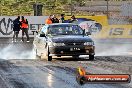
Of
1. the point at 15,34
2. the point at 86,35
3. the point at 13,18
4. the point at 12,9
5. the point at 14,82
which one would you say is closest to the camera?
the point at 14,82

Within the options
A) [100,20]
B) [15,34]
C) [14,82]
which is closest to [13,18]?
[15,34]

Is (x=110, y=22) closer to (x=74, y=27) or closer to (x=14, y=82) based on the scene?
(x=74, y=27)

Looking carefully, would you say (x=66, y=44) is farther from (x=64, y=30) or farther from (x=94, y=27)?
(x=94, y=27)

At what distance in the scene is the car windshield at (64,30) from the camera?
55.6ft

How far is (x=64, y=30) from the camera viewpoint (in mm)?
17047

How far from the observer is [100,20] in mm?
33469

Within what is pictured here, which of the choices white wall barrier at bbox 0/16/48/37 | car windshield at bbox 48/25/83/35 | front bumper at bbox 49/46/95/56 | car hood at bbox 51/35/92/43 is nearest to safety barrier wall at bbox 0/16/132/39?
white wall barrier at bbox 0/16/48/37

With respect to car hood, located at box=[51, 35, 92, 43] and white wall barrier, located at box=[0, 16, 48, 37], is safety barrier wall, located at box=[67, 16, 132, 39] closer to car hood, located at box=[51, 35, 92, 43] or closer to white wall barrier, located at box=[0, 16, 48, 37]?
white wall barrier, located at box=[0, 16, 48, 37]

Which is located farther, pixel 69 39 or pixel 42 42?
pixel 42 42

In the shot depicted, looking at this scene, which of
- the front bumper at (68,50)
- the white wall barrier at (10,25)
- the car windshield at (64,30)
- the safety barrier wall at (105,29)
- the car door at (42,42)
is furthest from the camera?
the white wall barrier at (10,25)

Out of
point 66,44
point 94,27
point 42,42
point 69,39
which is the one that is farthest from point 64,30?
point 94,27

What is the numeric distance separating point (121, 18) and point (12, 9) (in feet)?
59.6

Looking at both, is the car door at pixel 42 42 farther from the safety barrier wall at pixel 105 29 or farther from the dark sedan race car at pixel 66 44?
the safety barrier wall at pixel 105 29

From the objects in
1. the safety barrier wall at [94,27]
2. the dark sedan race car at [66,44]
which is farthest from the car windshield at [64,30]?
the safety barrier wall at [94,27]
